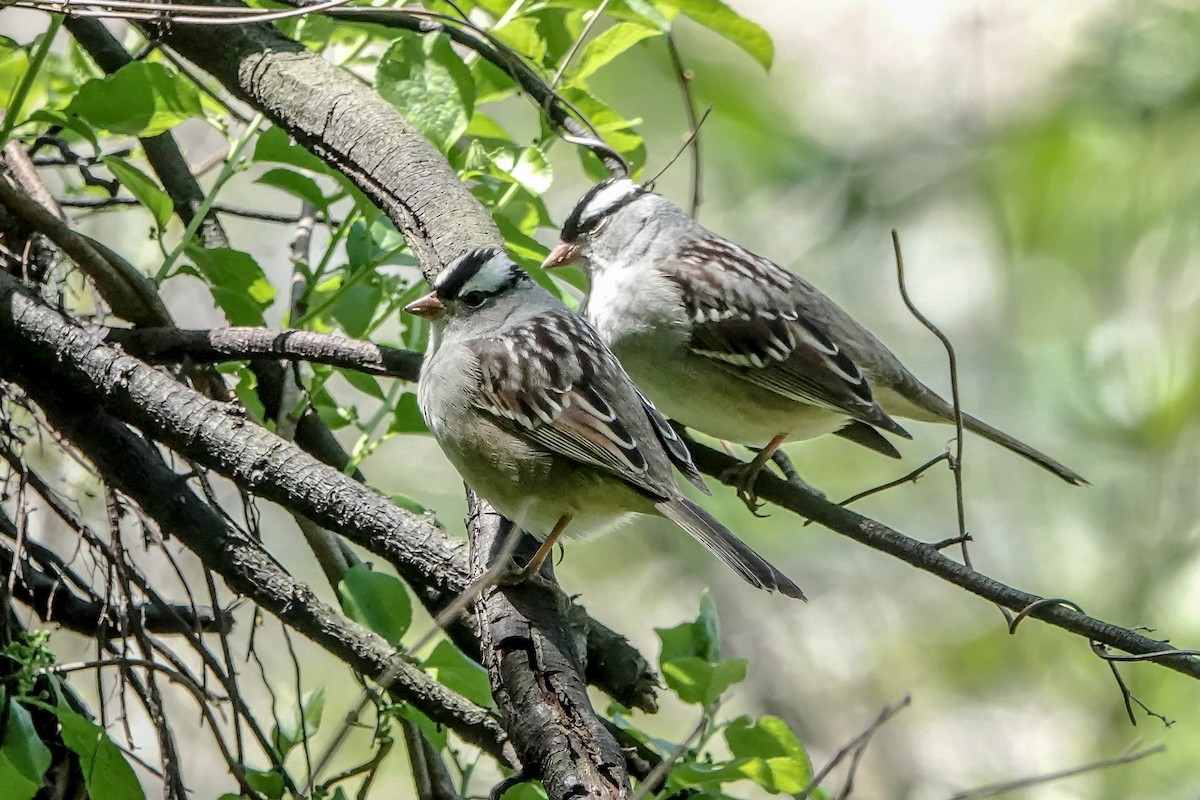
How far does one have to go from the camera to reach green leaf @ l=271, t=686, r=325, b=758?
5.61 ft

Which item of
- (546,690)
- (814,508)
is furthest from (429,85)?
(546,690)

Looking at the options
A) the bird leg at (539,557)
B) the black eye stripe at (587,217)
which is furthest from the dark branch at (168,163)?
the black eye stripe at (587,217)

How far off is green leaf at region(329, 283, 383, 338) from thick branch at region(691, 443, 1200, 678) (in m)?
0.79

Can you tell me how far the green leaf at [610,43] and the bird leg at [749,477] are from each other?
0.83 m

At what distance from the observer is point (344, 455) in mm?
2180

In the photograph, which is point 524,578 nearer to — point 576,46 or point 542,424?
point 542,424

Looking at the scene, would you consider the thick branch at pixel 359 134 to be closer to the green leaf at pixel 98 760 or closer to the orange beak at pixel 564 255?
the green leaf at pixel 98 760

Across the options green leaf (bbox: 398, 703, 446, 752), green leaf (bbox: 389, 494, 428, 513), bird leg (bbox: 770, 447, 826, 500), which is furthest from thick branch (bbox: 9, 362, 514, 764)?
bird leg (bbox: 770, 447, 826, 500)

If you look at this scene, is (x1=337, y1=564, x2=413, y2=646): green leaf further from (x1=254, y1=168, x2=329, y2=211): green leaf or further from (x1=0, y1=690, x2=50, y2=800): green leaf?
(x1=254, y1=168, x2=329, y2=211): green leaf

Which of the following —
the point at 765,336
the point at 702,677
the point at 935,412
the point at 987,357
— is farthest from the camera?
the point at 987,357

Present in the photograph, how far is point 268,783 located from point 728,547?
2.59 feet

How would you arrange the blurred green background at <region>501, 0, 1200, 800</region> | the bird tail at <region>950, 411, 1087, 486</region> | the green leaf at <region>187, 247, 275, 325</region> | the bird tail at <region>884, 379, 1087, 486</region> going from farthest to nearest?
the blurred green background at <region>501, 0, 1200, 800</region> < the bird tail at <region>884, 379, 1087, 486</region> < the bird tail at <region>950, 411, 1087, 486</region> < the green leaf at <region>187, 247, 275, 325</region>

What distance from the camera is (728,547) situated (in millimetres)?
1956

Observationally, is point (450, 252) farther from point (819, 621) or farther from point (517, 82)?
point (819, 621)
